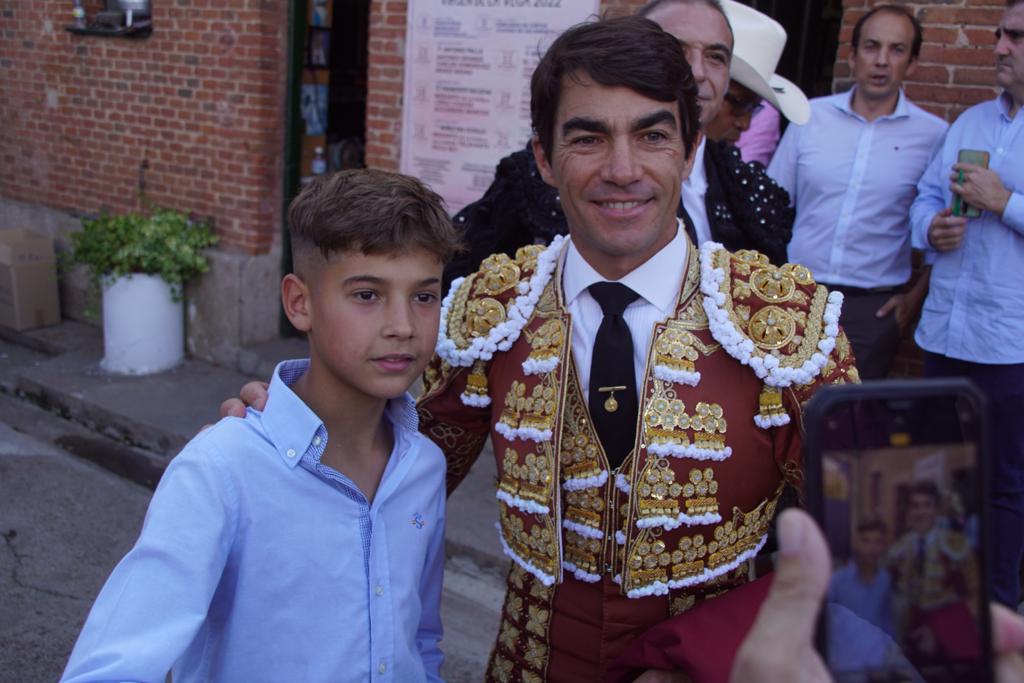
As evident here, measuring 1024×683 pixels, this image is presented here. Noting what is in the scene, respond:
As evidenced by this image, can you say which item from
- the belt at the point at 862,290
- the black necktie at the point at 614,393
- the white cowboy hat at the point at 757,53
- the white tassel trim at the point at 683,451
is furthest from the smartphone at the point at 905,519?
the belt at the point at 862,290

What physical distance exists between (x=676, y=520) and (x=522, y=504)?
0.29 m

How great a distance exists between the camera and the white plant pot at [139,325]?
6410 millimetres

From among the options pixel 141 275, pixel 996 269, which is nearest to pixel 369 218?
pixel 996 269

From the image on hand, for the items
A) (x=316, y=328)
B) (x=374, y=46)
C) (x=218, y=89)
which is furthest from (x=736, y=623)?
(x=218, y=89)

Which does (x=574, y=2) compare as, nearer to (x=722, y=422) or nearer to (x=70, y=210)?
(x=722, y=422)

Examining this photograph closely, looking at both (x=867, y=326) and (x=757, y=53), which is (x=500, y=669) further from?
(x=867, y=326)

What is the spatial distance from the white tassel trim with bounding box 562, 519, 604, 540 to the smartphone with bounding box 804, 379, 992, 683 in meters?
0.87

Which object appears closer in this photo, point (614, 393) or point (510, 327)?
point (614, 393)

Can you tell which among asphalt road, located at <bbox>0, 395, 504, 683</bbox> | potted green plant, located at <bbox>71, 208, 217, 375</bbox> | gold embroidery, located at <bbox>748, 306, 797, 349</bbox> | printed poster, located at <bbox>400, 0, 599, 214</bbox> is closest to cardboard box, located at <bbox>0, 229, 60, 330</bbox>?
potted green plant, located at <bbox>71, 208, 217, 375</bbox>

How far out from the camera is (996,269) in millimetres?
3623

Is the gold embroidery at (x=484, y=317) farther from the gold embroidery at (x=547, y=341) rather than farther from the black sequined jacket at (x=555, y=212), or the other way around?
the black sequined jacket at (x=555, y=212)

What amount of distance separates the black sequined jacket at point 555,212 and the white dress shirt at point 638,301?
73 cm

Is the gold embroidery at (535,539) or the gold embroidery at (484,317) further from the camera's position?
the gold embroidery at (484,317)

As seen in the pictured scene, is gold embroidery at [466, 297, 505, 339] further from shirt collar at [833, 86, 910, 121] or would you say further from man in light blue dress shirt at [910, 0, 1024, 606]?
shirt collar at [833, 86, 910, 121]
